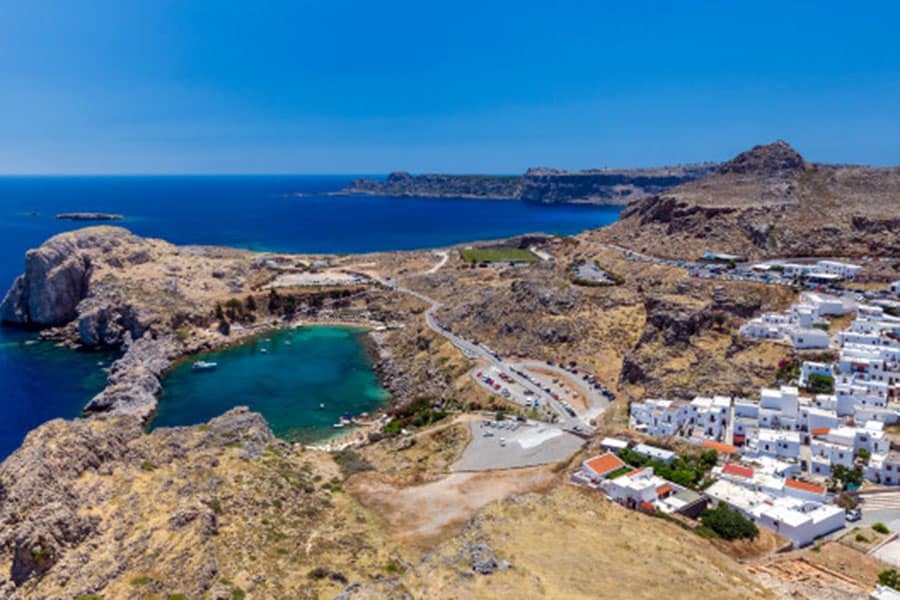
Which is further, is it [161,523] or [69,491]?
[69,491]

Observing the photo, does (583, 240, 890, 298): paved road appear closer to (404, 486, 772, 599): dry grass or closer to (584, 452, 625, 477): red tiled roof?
(584, 452, 625, 477): red tiled roof

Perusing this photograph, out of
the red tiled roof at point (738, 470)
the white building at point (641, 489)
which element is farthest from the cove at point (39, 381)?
the red tiled roof at point (738, 470)

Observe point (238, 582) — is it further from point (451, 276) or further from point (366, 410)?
point (451, 276)

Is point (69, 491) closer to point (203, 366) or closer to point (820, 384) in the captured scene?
point (203, 366)

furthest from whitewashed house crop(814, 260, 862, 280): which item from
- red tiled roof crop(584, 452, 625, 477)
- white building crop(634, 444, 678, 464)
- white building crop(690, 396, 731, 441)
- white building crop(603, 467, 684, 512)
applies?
white building crop(603, 467, 684, 512)

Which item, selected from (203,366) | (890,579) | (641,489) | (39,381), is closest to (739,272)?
(641,489)

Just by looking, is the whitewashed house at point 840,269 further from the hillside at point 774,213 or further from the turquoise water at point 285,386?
the turquoise water at point 285,386

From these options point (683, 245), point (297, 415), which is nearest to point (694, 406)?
point (297, 415)
